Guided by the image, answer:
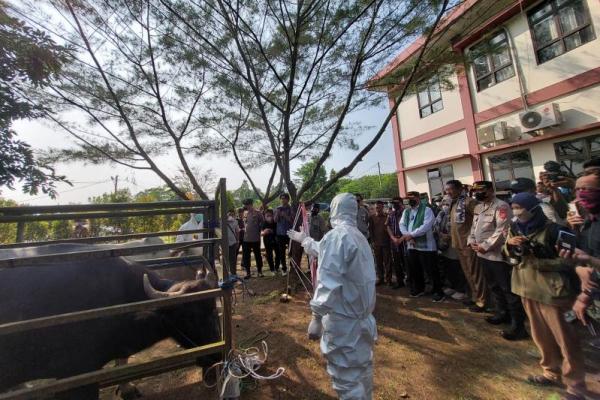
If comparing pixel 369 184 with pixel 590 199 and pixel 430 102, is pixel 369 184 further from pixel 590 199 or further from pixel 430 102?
pixel 590 199

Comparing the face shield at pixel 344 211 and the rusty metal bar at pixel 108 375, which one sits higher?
the face shield at pixel 344 211

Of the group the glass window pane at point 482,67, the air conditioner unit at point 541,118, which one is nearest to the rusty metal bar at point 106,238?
the air conditioner unit at point 541,118

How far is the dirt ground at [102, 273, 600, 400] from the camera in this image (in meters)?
2.70

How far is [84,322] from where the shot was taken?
2.31m

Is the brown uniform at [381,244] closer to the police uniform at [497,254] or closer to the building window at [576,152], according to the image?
→ the police uniform at [497,254]

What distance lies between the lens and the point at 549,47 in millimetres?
8391

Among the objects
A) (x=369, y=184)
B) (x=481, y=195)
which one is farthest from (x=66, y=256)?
(x=369, y=184)

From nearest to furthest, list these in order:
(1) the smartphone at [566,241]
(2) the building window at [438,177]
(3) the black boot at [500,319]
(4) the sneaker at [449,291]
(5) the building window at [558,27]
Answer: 1. (1) the smartphone at [566,241]
2. (3) the black boot at [500,319]
3. (4) the sneaker at [449,291]
4. (5) the building window at [558,27]
5. (2) the building window at [438,177]

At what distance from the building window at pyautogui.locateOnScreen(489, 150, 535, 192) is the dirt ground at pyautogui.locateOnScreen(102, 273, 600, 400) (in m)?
6.82

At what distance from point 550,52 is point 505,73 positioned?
1250 mm

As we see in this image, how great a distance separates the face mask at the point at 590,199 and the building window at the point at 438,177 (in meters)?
9.77

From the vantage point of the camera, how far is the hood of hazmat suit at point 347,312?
7.09ft

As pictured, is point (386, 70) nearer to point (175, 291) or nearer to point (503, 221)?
point (503, 221)

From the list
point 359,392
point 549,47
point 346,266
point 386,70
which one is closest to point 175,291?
point 346,266
